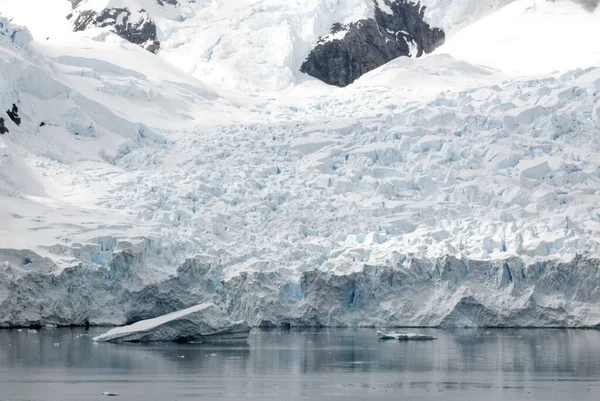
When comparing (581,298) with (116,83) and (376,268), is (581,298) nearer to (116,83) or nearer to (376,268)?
(376,268)

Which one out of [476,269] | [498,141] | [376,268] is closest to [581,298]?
[476,269]

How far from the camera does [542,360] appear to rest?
21141 mm

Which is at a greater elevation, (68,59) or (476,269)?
(68,59)

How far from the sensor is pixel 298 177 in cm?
3409

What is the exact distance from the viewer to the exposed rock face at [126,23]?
4828 centimetres

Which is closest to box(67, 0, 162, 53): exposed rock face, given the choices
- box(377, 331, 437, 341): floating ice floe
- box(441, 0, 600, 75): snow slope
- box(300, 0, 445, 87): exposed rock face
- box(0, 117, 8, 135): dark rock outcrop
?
box(300, 0, 445, 87): exposed rock face

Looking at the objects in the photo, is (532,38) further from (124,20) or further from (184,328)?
(184,328)

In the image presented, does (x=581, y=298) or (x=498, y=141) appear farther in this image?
(x=498, y=141)

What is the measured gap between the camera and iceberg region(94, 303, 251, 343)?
24141mm

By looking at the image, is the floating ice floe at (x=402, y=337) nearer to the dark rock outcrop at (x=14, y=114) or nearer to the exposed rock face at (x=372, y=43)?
the dark rock outcrop at (x=14, y=114)

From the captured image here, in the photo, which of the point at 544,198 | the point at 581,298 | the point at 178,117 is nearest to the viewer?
the point at 581,298

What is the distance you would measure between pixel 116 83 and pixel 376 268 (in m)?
14.3

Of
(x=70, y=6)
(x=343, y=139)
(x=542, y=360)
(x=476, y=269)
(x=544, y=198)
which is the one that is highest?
(x=70, y=6)

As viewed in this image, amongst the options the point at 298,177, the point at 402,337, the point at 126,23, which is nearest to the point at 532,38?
the point at 298,177
